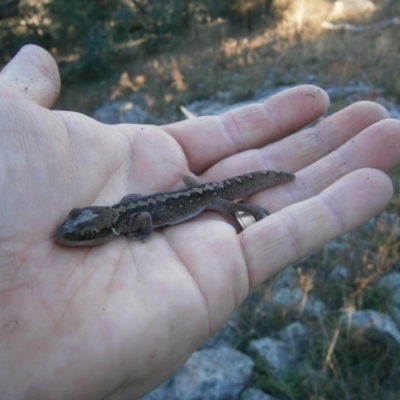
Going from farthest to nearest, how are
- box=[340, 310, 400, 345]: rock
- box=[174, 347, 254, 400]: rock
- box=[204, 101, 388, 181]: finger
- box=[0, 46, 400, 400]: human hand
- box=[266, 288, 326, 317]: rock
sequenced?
box=[266, 288, 326, 317]: rock < box=[204, 101, 388, 181]: finger < box=[340, 310, 400, 345]: rock < box=[174, 347, 254, 400]: rock < box=[0, 46, 400, 400]: human hand

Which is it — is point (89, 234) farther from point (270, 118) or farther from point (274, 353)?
point (270, 118)

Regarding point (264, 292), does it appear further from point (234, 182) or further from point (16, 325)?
point (16, 325)

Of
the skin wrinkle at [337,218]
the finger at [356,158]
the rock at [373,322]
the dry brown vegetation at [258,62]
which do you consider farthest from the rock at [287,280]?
the dry brown vegetation at [258,62]

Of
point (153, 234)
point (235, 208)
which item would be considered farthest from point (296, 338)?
point (153, 234)

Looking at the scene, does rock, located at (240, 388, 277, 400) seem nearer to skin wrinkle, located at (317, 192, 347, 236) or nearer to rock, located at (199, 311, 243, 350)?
rock, located at (199, 311, 243, 350)

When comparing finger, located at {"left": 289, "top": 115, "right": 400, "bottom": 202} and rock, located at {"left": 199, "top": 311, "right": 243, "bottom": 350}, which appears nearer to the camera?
finger, located at {"left": 289, "top": 115, "right": 400, "bottom": 202}

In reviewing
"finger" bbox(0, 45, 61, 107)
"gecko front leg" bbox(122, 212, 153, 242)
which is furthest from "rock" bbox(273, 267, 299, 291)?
"finger" bbox(0, 45, 61, 107)

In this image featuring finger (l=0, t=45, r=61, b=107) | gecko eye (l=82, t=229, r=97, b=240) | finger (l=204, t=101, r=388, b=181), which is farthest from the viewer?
finger (l=204, t=101, r=388, b=181)

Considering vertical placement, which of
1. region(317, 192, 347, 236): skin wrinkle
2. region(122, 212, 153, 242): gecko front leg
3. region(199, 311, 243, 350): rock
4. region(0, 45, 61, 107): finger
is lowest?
region(199, 311, 243, 350): rock

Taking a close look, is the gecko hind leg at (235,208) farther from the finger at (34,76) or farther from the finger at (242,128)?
the finger at (34,76)
